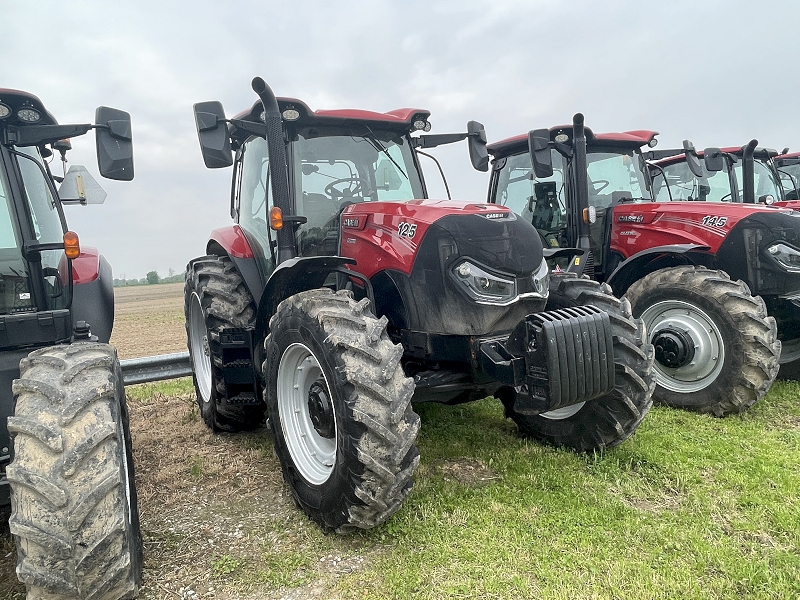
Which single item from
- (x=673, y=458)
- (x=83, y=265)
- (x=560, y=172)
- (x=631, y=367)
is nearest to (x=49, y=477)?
(x=83, y=265)

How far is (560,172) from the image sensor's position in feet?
19.0

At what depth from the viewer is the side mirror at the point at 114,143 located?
2803mm

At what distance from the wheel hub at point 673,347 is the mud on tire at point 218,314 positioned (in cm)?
346

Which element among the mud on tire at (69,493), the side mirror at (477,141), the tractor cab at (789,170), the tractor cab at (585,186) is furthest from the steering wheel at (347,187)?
the tractor cab at (789,170)

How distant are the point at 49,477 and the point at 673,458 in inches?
135

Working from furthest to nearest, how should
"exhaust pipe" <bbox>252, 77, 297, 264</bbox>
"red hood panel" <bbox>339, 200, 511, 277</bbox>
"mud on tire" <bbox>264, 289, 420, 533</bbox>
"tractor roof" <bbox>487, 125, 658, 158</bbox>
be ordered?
"tractor roof" <bbox>487, 125, 658, 158</bbox> → "exhaust pipe" <bbox>252, 77, 297, 264</bbox> → "red hood panel" <bbox>339, 200, 511, 277</bbox> → "mud on tire" <bbox>264, 289, 420, 533</bbox>

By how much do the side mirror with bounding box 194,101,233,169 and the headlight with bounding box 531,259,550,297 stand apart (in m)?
1.99

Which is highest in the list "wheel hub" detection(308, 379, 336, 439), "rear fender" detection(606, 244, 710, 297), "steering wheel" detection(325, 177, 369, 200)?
"steering wheel" detection(325, 177, 369, 200)

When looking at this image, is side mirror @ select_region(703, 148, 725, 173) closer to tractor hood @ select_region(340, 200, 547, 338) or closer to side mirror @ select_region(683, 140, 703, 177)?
side mirror @ select_region(683, 140, 703, 177)

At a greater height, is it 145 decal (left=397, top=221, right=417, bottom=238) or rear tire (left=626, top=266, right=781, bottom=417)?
145 decal (left=397, top=221, right=417, bottom=238)

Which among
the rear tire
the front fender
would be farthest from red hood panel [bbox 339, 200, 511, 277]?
the rear tire

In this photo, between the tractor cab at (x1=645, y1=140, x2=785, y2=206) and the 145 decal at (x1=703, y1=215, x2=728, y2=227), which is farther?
the tractor cab at (x1=645, y1=140, x2=785, y2=206)

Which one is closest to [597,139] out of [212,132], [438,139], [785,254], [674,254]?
[674,254]

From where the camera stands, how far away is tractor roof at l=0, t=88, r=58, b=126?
2697 mm
